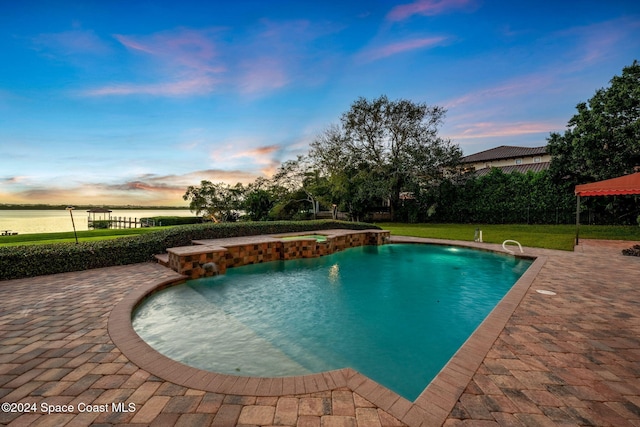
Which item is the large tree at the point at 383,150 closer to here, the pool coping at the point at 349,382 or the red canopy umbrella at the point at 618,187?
the red canopy umbrella at the point at 618,187

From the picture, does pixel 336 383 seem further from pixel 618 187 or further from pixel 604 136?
pixel 604 136

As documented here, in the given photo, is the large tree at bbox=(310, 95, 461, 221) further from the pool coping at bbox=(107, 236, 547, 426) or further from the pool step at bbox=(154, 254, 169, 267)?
the pool coping at bbox=(107, 236, 547, 426)

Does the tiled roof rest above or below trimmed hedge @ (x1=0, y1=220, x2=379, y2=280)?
above

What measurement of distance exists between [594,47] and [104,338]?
1583 centimetres

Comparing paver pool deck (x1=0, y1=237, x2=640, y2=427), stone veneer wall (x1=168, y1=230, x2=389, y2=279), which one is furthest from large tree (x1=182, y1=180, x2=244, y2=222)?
paver pool deck (x1=0, y1=237, x2=640, y2=427)

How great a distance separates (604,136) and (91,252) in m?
25.8

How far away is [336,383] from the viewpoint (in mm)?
2389

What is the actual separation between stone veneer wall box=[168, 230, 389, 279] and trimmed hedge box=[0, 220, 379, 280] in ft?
3.96

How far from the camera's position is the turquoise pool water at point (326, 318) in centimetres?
358

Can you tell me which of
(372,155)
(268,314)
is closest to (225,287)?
(268,314)

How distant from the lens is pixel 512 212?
2044 cm

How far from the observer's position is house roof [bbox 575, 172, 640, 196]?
9109 mm

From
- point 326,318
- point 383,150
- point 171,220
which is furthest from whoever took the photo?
point 171,220

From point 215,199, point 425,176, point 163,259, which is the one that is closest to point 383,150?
point 425,176
